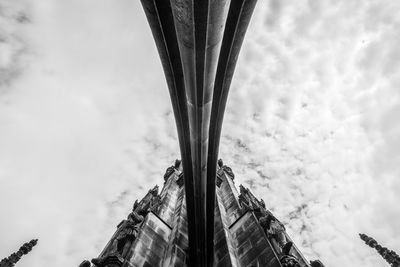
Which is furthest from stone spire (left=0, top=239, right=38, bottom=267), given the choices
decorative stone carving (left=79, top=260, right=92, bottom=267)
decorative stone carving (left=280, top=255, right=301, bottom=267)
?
decorative stone carving (left=280, top=255, right=301, bottom=267)

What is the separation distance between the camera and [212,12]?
3234 mm

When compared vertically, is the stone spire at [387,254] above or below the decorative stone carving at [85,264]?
above

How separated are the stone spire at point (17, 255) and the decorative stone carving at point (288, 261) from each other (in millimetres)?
7125

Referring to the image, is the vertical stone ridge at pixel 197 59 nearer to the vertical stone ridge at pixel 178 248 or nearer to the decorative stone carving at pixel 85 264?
the vertical stone ridge at pixel 178 248

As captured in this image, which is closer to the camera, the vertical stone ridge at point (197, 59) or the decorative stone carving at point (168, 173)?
the vertical stone ridge at point (197, 59)

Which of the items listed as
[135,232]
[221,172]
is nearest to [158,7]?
[135,232]

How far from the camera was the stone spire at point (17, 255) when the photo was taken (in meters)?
6.87

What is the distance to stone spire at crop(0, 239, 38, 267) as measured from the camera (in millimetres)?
6867

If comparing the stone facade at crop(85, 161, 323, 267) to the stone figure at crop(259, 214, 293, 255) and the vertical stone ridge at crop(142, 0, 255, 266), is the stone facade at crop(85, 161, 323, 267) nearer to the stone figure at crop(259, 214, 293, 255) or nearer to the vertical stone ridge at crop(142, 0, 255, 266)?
the stone figure at crop(259, 214, 293, 255)

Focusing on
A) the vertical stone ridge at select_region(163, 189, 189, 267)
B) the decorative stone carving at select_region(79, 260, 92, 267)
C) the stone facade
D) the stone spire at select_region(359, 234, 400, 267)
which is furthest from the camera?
the stone spire at select_region(359, 234, 400, 267)

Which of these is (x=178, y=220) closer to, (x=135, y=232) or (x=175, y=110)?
(x=135, y=232)

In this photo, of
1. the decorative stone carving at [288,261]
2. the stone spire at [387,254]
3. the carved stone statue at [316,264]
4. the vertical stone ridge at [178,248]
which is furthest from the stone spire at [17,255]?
the stone spire at [387,254]

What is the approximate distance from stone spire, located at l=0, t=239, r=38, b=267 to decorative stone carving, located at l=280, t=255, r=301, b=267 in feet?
23.4

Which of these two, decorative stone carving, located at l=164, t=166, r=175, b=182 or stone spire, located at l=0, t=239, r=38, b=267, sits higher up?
decorative stone carving, located at l=164, t=166, r=175, b=182
